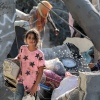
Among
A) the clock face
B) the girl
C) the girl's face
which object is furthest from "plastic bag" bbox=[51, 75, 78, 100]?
the clock face

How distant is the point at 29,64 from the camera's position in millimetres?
4273

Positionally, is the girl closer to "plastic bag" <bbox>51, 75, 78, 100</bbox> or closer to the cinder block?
"plastic bag" <bbox>51, 75, 78, 100</bbox>

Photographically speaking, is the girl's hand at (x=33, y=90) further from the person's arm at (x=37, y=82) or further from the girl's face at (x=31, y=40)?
the girl's face at (x=31, y=40)

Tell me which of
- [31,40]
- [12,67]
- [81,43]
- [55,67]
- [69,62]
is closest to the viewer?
[31,40]

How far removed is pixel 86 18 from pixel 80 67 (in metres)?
3.74

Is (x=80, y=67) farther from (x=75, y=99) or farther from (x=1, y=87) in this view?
(x=75, y=99)

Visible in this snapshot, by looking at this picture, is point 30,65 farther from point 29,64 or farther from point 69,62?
point 69,62

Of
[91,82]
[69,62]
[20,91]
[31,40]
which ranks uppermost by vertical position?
[31,40]

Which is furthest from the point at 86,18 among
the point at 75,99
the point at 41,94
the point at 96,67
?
the point at 96,67

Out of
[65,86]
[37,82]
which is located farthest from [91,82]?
[65,86]

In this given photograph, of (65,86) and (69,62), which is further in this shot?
(69,62)

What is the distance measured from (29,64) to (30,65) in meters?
0.02

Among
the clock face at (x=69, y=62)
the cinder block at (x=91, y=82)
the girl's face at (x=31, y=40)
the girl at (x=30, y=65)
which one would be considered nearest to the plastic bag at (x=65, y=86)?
the girl at (x=30, y=65)

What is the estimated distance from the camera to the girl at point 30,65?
13.9 feet
